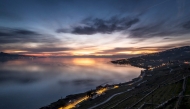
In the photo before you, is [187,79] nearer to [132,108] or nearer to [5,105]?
[132,108]

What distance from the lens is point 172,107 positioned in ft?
88.6

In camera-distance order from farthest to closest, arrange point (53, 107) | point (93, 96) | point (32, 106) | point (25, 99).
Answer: point (25, 99), point (93, 96), point (32, 106), point (53, 107)

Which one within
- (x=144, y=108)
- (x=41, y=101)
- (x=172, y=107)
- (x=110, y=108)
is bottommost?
(x=41, y=101)

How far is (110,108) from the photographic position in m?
41.8

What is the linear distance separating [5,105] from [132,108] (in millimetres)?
53758

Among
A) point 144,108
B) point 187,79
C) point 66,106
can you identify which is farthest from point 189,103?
point 66,106

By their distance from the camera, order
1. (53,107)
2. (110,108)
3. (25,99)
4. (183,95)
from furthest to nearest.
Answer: (25,99) → (53,107) → (110,108) → (183,95)

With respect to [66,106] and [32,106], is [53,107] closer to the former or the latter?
[66,106]

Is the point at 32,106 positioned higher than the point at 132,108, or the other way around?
the point at 132,108

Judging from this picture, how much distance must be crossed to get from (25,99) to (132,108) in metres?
55.3

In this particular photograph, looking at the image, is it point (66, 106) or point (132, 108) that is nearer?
point (132, 108)

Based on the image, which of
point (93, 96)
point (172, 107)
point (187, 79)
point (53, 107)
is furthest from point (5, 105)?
point (187, 79)

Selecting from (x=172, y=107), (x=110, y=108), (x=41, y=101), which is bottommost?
(x=41, y=101)

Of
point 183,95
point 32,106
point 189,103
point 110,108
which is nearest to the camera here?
point 189,103
